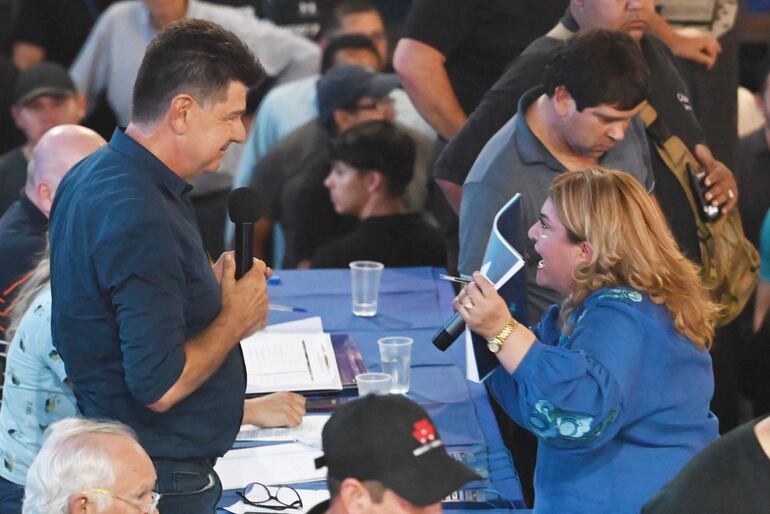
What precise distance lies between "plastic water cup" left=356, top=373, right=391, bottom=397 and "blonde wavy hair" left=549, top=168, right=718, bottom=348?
61cm

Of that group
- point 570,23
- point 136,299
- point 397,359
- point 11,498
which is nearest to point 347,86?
point 570,23

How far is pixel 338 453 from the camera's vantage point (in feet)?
6.65

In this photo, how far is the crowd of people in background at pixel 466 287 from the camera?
7.80 feet

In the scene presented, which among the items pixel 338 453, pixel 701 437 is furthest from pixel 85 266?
pixel 701 437

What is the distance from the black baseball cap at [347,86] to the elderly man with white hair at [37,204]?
6.15ft

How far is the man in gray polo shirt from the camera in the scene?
3482 millimetres

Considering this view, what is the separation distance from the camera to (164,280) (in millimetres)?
2389

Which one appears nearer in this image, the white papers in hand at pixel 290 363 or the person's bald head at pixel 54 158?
the white papers in hand at pixel 290 363

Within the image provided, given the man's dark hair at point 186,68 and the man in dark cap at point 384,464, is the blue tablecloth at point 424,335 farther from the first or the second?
the man's dark hair at point 186,68

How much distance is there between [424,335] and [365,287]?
0.25 meters

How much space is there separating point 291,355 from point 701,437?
126 cm

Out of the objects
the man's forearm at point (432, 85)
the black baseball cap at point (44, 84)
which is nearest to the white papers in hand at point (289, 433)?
the man's forearm at point (432, 85)

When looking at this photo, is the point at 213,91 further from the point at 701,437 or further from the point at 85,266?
the point at 701,437

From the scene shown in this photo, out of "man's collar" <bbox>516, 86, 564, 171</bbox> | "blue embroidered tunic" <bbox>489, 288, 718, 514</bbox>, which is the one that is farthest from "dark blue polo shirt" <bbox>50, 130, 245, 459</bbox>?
"man's collar" <bbox>516, 86, 564, 171</bbox>
